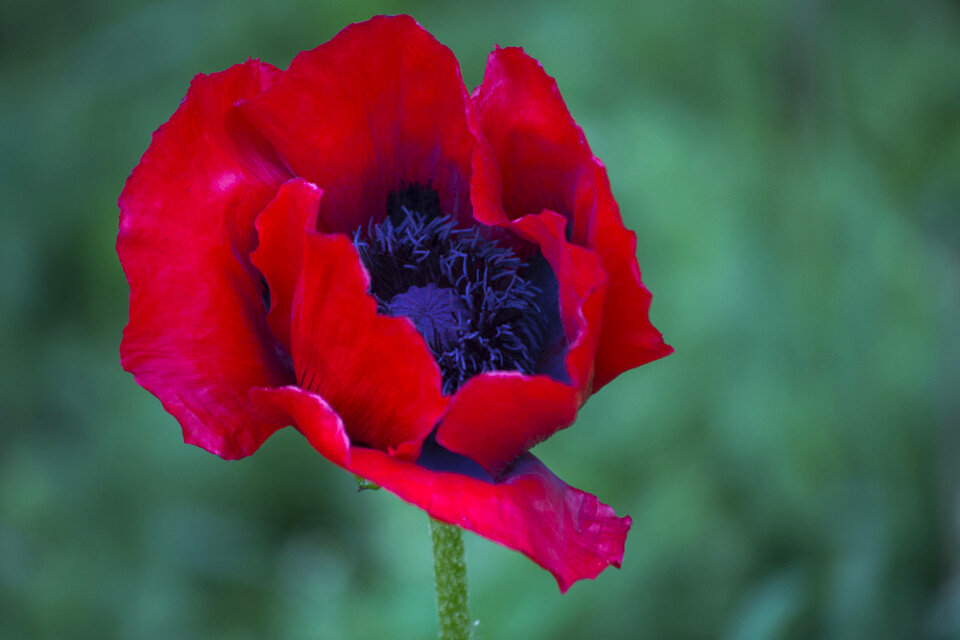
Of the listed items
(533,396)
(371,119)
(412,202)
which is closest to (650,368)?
(412,202)

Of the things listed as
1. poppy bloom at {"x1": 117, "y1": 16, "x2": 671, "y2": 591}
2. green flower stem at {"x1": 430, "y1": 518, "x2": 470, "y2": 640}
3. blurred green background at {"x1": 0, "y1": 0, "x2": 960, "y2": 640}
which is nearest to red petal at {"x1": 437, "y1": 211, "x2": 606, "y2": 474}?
poppy bloom at {"x1": 117, "y1": 16, "x2": 671, "y2": 591}

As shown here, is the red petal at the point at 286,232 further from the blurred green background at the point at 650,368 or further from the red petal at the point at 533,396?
the blurred green background at the point at 650,368

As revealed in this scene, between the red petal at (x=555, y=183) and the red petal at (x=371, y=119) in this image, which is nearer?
the red petal at (x=555, y=183)

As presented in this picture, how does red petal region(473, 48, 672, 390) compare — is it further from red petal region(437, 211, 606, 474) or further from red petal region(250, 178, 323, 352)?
red petal region(250, 178, 323, 352)

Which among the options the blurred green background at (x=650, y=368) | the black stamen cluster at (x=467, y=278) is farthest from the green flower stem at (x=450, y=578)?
the blurred green background at (x=650, y=368)

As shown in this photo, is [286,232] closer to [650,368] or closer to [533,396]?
[533,396]
